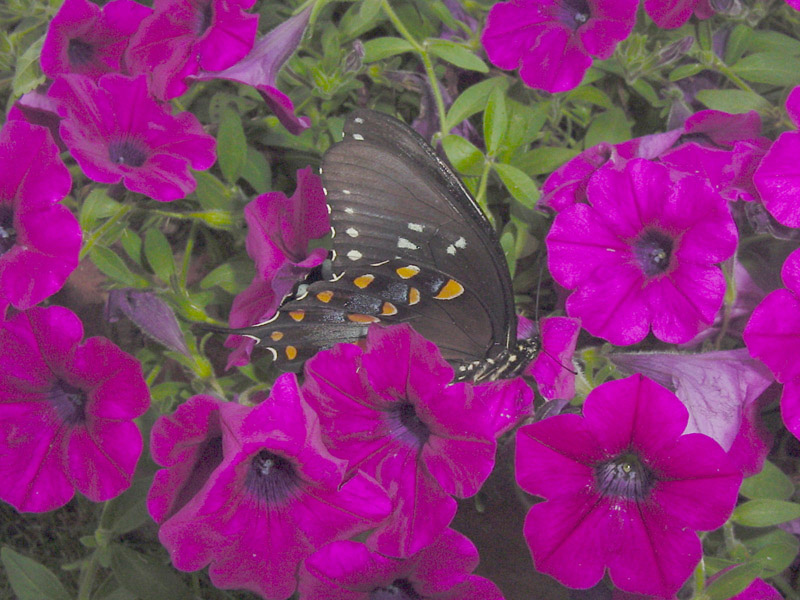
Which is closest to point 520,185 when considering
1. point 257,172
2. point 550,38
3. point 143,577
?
point 550,38

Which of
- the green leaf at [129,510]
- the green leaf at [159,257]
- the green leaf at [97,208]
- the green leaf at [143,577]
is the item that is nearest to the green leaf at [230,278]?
the green leaf at [159,257]

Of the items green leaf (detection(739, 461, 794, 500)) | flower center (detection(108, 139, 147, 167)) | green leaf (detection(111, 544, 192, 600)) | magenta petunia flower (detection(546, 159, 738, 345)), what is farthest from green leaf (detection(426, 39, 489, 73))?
green leaf (detection(111, 544, 192, 600))

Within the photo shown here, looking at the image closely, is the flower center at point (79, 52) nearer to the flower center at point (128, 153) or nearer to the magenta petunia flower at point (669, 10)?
the flower center at point (128, 153)

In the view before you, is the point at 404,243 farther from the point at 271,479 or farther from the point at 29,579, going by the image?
the point at 29,579

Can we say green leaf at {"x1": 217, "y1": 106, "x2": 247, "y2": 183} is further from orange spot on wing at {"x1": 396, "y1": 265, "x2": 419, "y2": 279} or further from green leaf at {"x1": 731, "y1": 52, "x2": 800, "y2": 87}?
green leaf at {"x1": 731, "y1": 52, "x2": 800, "y2": 87}

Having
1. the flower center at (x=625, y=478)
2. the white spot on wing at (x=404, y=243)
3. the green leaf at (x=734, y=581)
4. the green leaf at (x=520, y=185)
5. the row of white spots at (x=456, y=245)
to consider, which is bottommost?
the green leaf at (x=734, y=581)

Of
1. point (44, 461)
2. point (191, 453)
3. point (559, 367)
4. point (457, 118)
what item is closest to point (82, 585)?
point (44, 461)

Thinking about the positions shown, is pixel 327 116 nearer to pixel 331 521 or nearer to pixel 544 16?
pixel 544 16
